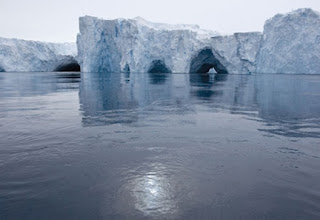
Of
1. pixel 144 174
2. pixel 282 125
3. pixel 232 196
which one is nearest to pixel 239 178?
pixel 232 196

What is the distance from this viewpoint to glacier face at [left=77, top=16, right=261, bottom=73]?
164 feet

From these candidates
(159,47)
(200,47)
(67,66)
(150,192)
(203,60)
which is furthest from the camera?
(67,66)

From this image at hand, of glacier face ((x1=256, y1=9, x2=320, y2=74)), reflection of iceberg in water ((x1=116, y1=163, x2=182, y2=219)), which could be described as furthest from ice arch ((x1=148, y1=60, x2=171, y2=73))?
reflection of iceberg in water ((x1=116, y1=163, x2=182, y2=219))

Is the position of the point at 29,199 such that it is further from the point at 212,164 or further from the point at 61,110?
the point at 61,110

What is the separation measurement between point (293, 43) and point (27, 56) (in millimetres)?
62873

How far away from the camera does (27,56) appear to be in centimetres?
6731

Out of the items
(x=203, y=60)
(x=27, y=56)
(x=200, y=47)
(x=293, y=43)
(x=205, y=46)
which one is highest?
(x=293, y=43)

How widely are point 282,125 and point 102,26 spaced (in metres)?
53.6

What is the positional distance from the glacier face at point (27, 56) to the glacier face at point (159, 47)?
624 inches

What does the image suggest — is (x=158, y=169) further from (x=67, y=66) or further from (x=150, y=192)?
(x=67, y=66)

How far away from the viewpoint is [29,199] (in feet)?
Result: 10.6

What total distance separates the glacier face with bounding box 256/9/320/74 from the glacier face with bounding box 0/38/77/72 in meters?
50.2

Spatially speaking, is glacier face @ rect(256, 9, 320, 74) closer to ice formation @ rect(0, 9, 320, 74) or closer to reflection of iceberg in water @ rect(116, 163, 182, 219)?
ice formation @ rect(0, 9, 320, 74)

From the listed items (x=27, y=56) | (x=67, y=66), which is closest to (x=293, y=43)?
(x=27, y=56)
